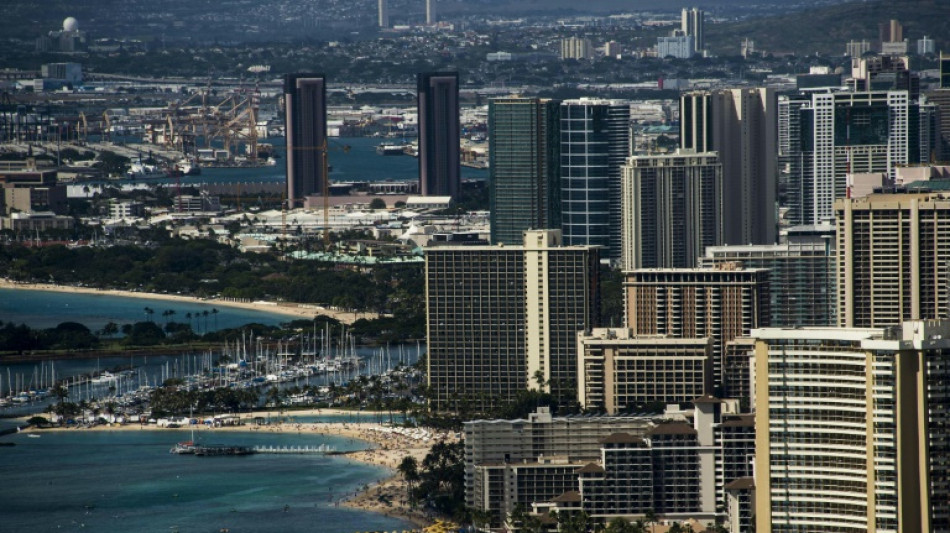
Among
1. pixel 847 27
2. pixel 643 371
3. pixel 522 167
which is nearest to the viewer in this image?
pixel 643 371

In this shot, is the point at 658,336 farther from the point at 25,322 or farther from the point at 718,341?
the point at 25,322

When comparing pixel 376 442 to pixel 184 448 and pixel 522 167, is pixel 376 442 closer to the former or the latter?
pixel 184 448

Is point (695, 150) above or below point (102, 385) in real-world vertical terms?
above

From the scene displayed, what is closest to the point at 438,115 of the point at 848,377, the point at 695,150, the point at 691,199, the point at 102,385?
the point at 695,150

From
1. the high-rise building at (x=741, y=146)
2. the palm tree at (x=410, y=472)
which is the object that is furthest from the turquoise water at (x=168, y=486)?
the high-rise building at (x=741, y=146)

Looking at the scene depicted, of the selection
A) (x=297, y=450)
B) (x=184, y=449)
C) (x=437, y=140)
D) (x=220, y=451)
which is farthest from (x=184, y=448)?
(x=437, y=140)

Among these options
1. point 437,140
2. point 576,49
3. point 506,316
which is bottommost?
point 506,316

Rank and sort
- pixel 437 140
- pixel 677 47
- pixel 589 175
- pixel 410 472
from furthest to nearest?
pixel 677 47, pixel 437 140, pixel 589 175, pixel 410 472
